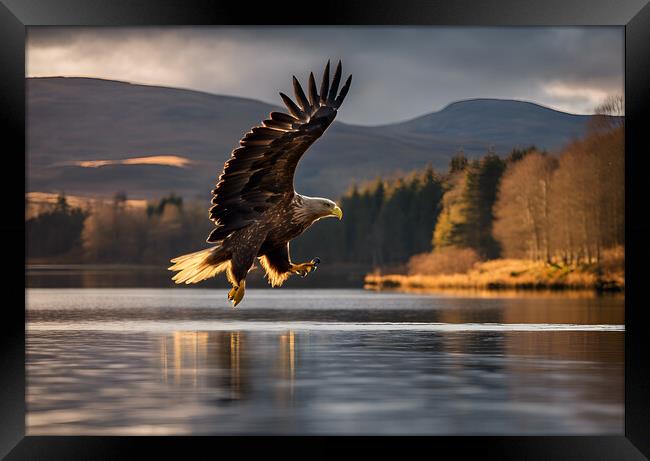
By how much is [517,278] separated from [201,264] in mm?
26362

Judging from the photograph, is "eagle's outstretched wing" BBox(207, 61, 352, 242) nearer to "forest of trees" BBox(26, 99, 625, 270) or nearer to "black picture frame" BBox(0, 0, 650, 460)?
"black picture frame" BBox(0, 0, 650, 460)

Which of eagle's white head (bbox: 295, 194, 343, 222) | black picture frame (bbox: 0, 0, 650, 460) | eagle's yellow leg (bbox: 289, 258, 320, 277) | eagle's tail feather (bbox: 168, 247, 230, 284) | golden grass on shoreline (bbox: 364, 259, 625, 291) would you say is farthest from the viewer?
golden grass on shoreline (bbox: 364, 259, 625, 291)

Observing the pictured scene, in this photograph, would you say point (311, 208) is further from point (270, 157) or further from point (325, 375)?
point (325, 375)

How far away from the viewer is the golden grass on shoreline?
35594 millimetres

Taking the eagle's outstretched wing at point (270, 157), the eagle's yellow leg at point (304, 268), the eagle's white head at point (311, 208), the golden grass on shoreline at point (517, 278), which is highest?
the eagle's outstretched wing at point (270, 157)

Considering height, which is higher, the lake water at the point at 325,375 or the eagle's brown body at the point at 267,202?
the eagle's brown body at the point at 267,202

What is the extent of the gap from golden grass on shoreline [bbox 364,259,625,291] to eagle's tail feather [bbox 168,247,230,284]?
22623mm

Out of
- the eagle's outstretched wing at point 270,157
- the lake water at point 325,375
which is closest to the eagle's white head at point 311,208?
the eagle's outstretched wing at point 270,157

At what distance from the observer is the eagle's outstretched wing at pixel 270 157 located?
10.9m

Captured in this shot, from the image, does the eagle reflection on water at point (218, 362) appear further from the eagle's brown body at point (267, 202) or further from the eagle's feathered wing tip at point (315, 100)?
the eagle's feathered wing tip at point (315, 100)

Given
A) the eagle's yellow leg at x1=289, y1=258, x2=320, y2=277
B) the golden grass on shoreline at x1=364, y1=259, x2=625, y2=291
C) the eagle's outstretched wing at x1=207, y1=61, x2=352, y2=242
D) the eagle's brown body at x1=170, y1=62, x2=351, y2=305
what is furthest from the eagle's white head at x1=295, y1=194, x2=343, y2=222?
the golden grass on shoreline at x1=364, y1=259, x2=625, y2=291

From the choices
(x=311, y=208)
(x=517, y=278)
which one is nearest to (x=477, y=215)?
(x=517, y=278)

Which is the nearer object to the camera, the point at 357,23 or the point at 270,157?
the point at 357,23

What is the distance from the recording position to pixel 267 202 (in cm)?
1190
